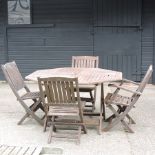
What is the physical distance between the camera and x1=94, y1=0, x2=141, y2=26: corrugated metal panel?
27.6 feet

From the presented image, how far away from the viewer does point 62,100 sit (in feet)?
14.7

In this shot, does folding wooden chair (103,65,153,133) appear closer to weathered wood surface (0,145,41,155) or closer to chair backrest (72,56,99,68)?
weathered wood surface (0,145,41,155)

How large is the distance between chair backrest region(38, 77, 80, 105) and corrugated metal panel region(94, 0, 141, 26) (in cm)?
431

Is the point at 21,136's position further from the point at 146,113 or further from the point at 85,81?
the point at 146,113

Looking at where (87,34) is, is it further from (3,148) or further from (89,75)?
(3,148)

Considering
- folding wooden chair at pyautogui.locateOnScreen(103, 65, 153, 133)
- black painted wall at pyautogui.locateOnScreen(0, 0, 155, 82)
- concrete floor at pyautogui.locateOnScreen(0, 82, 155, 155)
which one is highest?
black painted wall at pyautogui.locateOnScreen(0, 0, 155, 82)

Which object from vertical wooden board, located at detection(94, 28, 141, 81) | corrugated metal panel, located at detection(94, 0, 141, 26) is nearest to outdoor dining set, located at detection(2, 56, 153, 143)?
vertical wooden board, located at detection(94, 28, 141, 81)

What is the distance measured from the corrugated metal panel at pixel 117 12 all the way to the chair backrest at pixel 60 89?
4306mm

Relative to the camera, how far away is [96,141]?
450cm

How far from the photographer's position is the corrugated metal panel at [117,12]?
8406mm

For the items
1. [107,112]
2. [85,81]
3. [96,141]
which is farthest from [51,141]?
[107,112]

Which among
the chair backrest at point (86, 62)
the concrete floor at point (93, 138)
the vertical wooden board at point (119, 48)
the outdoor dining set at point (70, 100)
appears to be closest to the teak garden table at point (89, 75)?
the outdoor dining set at point (70, 100)

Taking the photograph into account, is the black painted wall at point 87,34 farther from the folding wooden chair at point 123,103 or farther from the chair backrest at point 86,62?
the folding wooden chair at point 123,103

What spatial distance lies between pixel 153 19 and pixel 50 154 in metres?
5.27
